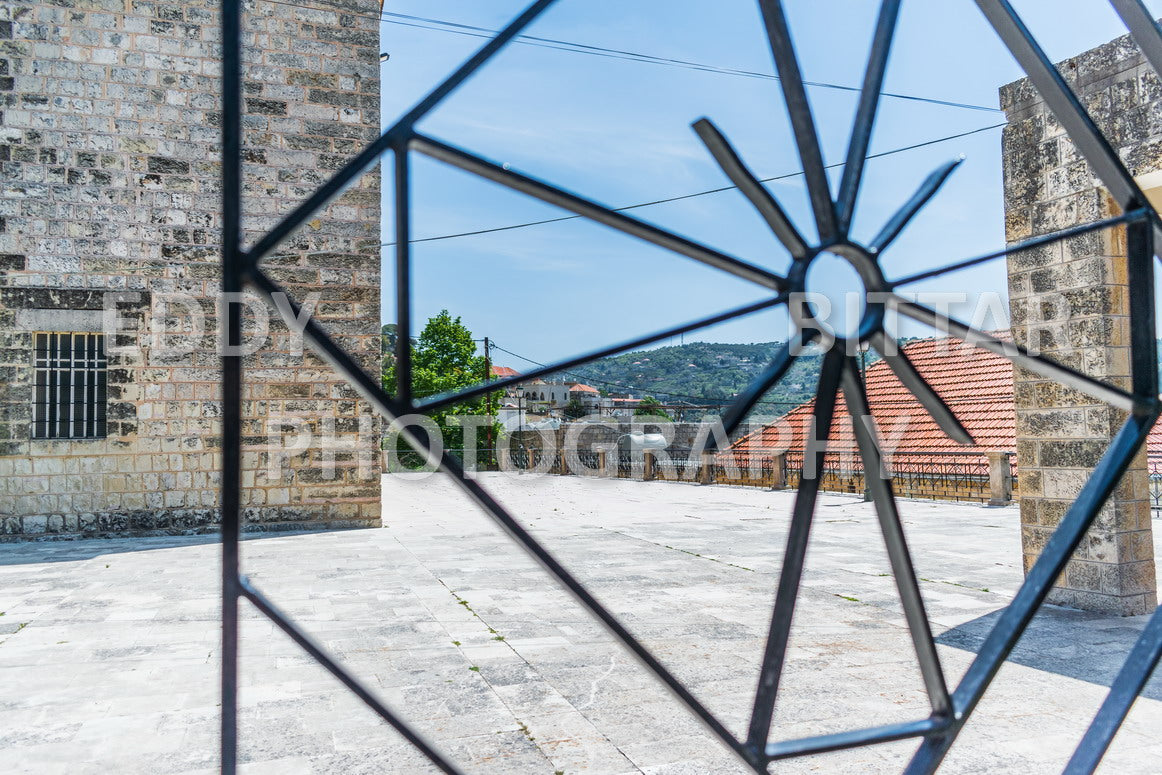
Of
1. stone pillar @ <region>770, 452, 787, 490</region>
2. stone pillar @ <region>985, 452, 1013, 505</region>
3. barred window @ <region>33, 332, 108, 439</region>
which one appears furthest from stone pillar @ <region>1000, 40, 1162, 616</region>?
stone pillar @ <region>770, 452, 787, 490</region>

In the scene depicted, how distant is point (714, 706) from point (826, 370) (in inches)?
92.0

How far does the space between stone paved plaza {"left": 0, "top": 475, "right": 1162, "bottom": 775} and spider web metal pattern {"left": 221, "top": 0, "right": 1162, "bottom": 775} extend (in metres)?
1.56

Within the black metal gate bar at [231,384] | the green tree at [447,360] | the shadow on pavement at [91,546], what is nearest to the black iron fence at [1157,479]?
the shadow on pavement at [91,546]

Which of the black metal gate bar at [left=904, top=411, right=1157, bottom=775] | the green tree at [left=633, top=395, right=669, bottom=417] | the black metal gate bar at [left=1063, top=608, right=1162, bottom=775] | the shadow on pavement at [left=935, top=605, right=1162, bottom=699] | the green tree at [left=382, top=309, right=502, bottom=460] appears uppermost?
the green tree at [left=382, top=309, right=502, bottom=460]

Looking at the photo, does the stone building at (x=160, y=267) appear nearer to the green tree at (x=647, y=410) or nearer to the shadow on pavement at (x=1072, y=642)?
the shadow on pavement at (x=1072, y=642)

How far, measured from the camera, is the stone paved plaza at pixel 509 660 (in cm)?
269

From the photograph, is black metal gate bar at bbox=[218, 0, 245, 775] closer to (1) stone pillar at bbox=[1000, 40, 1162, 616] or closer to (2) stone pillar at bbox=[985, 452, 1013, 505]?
(1) stone pillar at bbox=[1000, 40, 1162, 616]

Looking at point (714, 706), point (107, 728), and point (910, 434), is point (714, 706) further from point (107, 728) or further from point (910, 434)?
point (910, 434)

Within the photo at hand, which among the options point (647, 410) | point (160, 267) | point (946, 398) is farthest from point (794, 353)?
point (647, 410)

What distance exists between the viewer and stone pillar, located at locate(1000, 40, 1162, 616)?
14.3 feet

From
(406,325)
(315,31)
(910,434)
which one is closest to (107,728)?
(406,325)

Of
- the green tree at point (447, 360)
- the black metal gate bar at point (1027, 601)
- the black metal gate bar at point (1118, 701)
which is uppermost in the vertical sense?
the green tree at point (447, 360)

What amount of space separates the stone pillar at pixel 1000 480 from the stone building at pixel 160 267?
8001 millimetres

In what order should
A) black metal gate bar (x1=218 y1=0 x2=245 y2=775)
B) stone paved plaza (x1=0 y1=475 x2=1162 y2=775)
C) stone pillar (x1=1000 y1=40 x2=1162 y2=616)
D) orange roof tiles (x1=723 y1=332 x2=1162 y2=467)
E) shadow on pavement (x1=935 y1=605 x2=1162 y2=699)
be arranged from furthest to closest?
orange roof tiles (x1=723 y1=332 x2=1162 y2=467) → stone pillar (x1=1000 y1=40 x2=1162 y2=616) → shadow on pavement (x1=935 y1=605 x2=1162 y2=699) → stone paved plaza (x1=0 y1=475 x2=1162 y2=775) → black metal gate bar (x1=218 y1=0 x2=245 y2=775)
